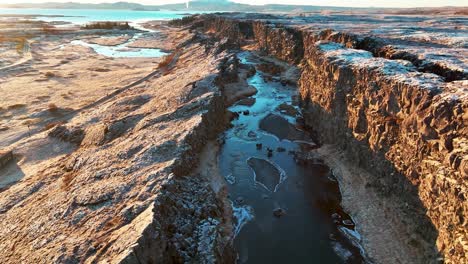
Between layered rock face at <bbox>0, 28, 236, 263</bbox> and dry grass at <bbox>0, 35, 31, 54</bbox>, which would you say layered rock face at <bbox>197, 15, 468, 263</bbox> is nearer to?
layered rock face at <bbox>0, 28, 236, 263</bbox>

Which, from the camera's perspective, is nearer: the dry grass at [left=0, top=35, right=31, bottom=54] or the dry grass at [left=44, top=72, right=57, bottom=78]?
the dry grass at [left=44, top=72, right=57, bottom=78]

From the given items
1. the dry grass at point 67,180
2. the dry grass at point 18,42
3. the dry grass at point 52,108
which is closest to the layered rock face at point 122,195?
the dry grass at point 67,180

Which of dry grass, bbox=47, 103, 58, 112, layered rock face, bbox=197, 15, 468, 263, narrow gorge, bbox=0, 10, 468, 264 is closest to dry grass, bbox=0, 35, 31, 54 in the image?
dry grass, bbox=47, 103, 58, 112

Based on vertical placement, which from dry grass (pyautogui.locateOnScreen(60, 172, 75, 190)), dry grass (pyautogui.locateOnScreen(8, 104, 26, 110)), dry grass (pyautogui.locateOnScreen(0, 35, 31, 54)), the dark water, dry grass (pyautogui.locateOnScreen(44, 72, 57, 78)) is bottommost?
the dark water

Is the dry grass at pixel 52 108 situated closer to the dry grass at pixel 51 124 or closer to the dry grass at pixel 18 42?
the dry grass at pixel 51 124

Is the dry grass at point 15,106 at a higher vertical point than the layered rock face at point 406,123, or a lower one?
lower

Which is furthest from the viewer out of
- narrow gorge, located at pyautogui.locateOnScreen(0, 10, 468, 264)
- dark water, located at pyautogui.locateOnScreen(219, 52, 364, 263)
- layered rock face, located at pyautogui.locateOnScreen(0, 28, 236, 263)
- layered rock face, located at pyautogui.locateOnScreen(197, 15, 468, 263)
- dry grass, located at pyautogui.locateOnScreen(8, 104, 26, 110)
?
dry grass, located at pyautogui.locateOnScreen(8, 104, 26, 110)

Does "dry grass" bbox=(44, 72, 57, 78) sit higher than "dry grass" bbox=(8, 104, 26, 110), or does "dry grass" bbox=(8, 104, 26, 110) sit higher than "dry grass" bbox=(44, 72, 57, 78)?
"dry grass" bbox=(44, 72, 57, 78)
